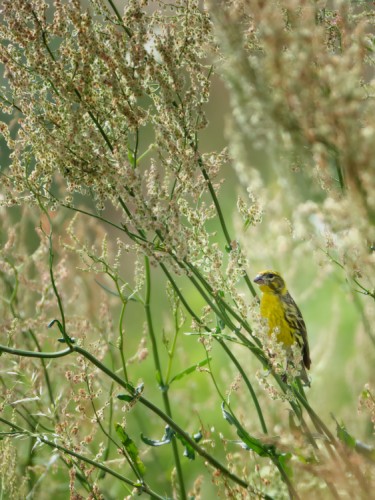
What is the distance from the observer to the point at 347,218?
2.94ft

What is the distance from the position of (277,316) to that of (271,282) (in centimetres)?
13

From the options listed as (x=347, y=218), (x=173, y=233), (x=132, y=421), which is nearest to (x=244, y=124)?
(x=347, y=218)

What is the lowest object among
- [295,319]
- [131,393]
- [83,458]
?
[83,458]

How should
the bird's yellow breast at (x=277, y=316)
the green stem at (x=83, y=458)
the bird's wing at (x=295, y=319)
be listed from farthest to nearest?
the bird's yellow breast at (x=277, y=316)
the bird's wing at (x=295, y=319)
the green stem at (x=83, y=458)

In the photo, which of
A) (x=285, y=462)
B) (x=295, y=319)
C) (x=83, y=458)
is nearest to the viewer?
(x=83, y=458)

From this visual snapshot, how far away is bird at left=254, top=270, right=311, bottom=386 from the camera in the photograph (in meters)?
2.51

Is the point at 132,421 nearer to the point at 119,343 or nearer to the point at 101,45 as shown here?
the point at 119,343

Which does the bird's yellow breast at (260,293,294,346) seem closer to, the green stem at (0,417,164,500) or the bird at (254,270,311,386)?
A: the bird at (254,270,311,386)

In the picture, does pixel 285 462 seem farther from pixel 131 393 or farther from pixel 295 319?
pixel 295 319

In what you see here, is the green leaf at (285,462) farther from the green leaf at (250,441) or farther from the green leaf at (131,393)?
the green leaf at (131,393)

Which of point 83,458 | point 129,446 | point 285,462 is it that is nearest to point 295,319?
point 285,462

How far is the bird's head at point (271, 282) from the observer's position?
2.50 m

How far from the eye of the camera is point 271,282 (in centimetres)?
257

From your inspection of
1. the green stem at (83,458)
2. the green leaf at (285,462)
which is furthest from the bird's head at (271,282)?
the green stem at (83,458)
